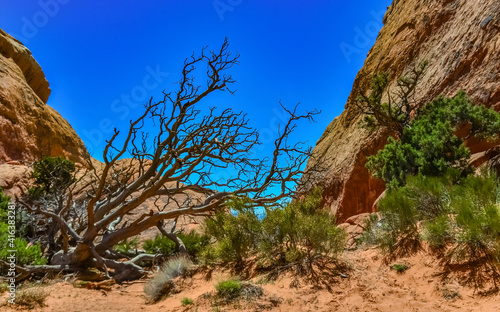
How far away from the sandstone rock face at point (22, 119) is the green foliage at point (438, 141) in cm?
2264

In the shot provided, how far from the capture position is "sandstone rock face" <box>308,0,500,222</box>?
44.3ft

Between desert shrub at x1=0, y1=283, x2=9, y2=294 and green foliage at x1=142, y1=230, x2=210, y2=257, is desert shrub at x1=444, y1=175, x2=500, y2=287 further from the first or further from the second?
desert shrub at x1=0, y1=283, x2=9, y2=294

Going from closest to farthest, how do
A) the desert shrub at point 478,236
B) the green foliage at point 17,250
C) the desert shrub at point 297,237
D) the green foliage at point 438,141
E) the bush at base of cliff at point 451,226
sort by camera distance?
the desert shrub at point 478,236 → the bush at base of cliff at point 451,226 → the desert shrub at point 297,237 → the green foliage at point 17,250 → the green foliage at point 438,141

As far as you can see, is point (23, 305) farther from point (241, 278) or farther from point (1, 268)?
point (241, 278)

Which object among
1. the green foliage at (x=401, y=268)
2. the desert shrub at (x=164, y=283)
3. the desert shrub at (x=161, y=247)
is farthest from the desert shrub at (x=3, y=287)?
the green foliage at (x=401, y=268)

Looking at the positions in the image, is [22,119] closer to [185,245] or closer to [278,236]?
[185,245]

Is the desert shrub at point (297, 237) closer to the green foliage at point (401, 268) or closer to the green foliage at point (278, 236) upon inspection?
the green foliage at point (278, 236)

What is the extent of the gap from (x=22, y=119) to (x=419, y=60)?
114ft

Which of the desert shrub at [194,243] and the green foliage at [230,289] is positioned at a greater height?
the desert shrub at [194,243]

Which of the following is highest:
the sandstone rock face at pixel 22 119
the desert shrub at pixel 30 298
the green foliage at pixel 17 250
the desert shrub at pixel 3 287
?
the sandstone rock face at pixel 22 119

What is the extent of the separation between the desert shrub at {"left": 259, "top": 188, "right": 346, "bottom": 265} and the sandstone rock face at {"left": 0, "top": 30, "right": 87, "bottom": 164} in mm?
21767

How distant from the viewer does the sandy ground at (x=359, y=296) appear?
15.6 feet

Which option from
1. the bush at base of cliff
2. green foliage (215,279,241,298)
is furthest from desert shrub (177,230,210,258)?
the bush at base of cliff

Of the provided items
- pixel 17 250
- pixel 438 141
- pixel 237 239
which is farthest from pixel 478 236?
pixel 17 250
